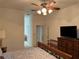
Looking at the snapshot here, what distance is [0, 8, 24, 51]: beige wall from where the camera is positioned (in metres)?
6.68

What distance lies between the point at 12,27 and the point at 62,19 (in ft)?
9.97

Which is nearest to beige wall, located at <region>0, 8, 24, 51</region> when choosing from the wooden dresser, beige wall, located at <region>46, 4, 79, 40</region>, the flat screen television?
beige wall, located at <region>46, 4, 79, 40</region>

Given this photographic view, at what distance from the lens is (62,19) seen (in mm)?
6691

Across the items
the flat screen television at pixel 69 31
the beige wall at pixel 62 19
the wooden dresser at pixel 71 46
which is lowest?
the wooden dresser at pixel 71 46

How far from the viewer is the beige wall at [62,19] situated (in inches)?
221

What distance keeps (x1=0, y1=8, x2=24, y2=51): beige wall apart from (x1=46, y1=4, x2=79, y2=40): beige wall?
6.87 ft

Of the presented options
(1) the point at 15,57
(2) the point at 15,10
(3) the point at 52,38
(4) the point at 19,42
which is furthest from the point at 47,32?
(1) the point at 15,57

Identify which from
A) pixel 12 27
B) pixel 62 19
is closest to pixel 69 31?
pixel 62 19

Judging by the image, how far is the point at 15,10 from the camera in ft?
22.9

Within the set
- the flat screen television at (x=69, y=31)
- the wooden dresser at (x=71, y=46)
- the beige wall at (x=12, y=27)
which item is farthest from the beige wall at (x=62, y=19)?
the beige wall at (x=12, y=27)

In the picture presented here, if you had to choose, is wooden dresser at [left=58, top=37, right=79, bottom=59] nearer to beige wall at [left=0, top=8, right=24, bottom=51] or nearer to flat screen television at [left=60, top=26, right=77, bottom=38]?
flat screen television at [left=60, top=26, right=77, bottom=38]

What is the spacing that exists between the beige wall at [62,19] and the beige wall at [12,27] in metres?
2.09

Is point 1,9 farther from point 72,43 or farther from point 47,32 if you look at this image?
point 72,43

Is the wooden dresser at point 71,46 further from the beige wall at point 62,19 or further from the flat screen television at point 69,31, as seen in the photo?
the beige wall at point 62,19
